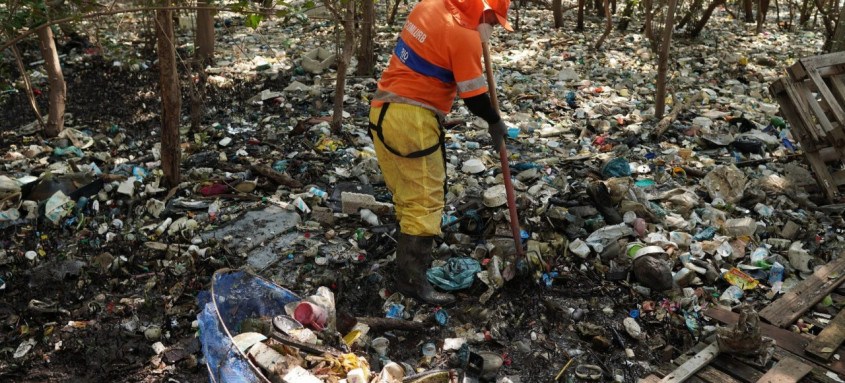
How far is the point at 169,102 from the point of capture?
4.23 metres

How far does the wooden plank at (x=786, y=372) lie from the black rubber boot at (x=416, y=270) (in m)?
1.55

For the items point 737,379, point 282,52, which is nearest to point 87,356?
point 737,379

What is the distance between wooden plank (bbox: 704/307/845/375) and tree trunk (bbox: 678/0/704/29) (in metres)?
7.27

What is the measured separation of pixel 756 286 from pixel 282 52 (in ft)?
21.2

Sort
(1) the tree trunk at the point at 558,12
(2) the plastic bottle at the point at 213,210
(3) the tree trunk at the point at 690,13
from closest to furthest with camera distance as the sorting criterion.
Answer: (2) the plastic bottle at the point at 213,210, (3) the tree trunk at the point at 690,13, (1) the tree trunk at the point at 558,12

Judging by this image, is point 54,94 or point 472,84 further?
point 54,94

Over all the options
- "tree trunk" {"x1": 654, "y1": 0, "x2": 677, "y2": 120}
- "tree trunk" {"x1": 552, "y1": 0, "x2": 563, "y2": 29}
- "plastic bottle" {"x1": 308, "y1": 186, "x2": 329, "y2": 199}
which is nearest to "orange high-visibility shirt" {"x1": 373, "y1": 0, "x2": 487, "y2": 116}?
"plastic bottle" {"x1": 308, "y1": 186, "x2": 329, "y2": 199}

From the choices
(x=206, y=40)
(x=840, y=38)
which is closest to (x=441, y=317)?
(x=840, y=38)

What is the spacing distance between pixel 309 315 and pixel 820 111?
403cm

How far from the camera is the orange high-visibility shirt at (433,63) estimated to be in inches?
110

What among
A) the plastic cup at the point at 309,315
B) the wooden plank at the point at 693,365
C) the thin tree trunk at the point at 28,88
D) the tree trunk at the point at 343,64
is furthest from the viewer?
the thin tree trunk at the point at 28,88

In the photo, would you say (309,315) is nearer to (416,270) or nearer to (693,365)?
(416,270)

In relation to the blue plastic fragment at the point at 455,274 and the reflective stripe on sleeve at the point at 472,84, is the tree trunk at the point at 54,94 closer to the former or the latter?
the blue plastic fragment at the point at 455,274

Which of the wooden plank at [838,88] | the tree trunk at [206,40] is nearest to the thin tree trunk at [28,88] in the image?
the tree trunk at [206,40]
